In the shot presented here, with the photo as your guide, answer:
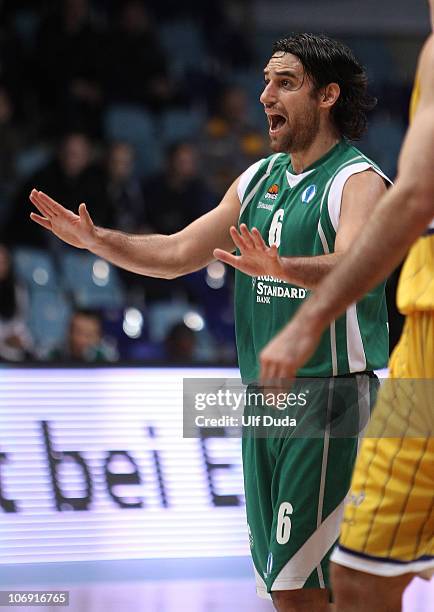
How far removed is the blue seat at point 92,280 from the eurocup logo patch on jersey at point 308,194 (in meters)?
5.81

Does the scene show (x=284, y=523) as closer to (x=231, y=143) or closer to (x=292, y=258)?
(x=292, y=258)

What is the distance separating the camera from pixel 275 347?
8.27 ft

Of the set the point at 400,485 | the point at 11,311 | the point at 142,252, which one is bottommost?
the point at 11,311

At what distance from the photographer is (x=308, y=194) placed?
375cm

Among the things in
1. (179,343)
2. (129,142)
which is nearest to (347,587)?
(179,343)

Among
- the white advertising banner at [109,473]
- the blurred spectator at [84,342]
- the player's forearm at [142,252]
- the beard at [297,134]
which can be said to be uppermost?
the beard at [297,134]

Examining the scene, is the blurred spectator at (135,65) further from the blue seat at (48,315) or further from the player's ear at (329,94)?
the player's ear at (329,94)

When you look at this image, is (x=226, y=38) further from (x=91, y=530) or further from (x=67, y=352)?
(x=91, y=530)

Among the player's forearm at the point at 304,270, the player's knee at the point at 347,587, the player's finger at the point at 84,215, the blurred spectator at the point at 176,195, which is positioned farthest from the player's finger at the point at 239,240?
the blurred spectator at the point at 176,195

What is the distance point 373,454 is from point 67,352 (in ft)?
17.0

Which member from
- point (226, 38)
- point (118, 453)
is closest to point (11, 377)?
point (118, 453)

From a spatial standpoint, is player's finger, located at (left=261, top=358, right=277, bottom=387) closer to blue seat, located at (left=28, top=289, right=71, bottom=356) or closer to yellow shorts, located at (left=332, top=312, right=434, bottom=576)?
yellow shorts, located at (left=332, top=312, right=434, bottom=576)

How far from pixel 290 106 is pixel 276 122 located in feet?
0.25

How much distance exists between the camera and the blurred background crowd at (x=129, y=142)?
358 inches
